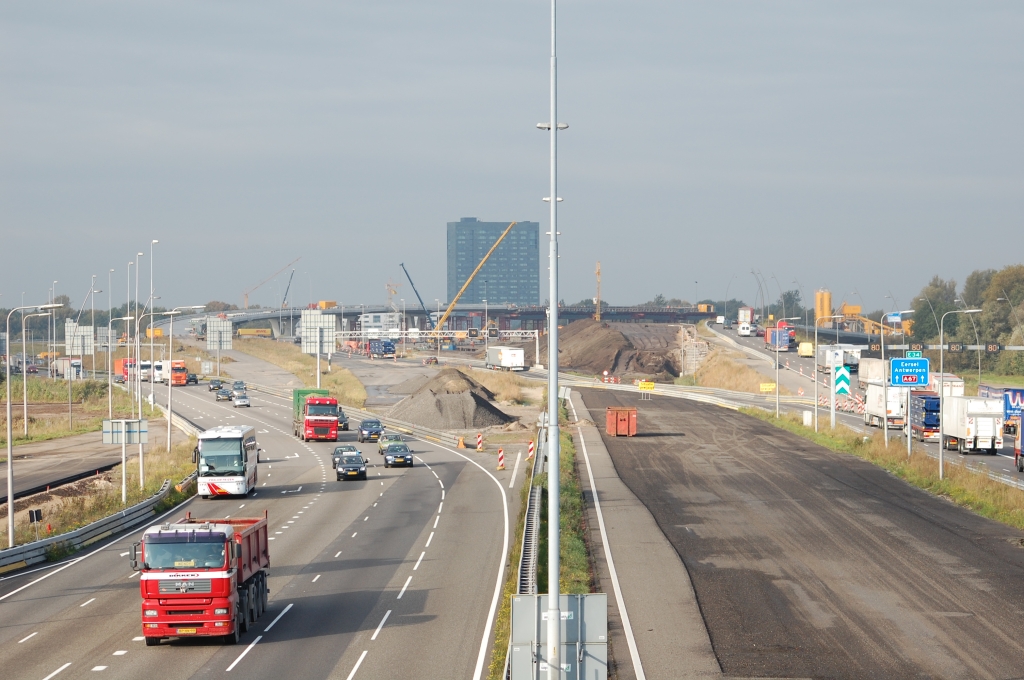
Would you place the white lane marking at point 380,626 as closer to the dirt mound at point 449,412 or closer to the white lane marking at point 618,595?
the white lane marking at point 618,595

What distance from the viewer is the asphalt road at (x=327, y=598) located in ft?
70.9

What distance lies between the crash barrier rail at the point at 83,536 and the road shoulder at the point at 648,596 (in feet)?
59.9

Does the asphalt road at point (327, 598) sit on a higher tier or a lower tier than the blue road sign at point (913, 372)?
lower

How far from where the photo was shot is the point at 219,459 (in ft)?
164

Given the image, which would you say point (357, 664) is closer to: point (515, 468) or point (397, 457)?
point (515, 468)

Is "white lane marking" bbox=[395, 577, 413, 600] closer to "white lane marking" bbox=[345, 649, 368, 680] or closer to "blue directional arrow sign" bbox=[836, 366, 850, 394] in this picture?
"white lane marking" bbox=[345, 649, 368, 680]

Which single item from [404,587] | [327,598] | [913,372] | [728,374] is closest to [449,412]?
[913,372]

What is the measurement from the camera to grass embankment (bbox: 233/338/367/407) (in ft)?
392

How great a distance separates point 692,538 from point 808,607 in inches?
394

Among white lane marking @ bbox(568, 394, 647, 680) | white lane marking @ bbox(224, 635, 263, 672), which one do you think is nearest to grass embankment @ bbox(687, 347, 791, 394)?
white lane marking @ bbox(568, 394, 647, 680)

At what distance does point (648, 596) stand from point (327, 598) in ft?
28.1

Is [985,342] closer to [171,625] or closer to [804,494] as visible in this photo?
[804,494]

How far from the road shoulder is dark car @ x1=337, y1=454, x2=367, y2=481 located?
1566cm

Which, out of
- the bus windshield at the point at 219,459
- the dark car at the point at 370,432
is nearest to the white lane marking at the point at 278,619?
the bus windshield at the point at 219,459
